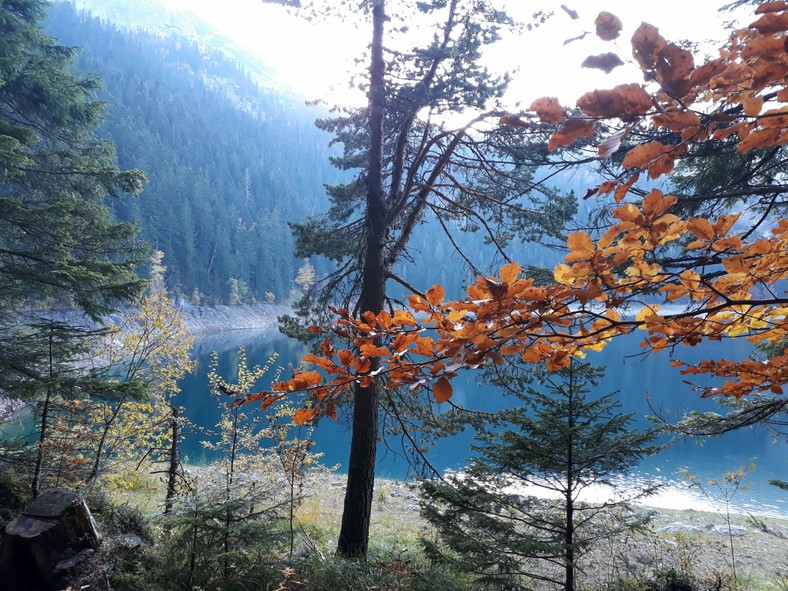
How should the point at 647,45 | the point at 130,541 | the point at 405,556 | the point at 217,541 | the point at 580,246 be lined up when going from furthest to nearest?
the point at 405,556 < the point at 130,541 < the point at 217,541 < the point at 580,246 < the point at 647,45

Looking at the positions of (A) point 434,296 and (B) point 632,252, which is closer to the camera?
(B) point 632,252

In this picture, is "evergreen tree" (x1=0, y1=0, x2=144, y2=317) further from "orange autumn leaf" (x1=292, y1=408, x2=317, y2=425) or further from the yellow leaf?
the yellow leaf

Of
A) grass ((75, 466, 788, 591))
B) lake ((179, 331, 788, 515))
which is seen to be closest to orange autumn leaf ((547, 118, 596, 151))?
grass ((75, 466, 788, 591))

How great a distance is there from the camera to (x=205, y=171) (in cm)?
8112

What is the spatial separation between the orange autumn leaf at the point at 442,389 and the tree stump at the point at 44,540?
5187 millimetres

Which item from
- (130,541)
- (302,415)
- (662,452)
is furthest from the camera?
(662,452)

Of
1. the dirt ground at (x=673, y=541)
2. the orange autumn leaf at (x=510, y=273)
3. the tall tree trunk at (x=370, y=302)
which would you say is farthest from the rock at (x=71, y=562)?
the orange autumn leaf at (x=510, y=273)

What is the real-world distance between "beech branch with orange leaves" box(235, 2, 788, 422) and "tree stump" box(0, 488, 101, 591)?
4855 millimetres

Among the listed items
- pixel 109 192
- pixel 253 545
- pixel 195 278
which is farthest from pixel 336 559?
pixel 195 278

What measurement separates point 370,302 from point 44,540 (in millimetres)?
3964

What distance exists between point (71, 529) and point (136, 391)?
60.0 inches

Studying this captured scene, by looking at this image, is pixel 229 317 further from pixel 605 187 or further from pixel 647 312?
pixel 605 187

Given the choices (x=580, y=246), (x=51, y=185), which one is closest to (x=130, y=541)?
(x=580, y=246)

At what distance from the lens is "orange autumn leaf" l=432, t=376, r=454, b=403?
104 cm
